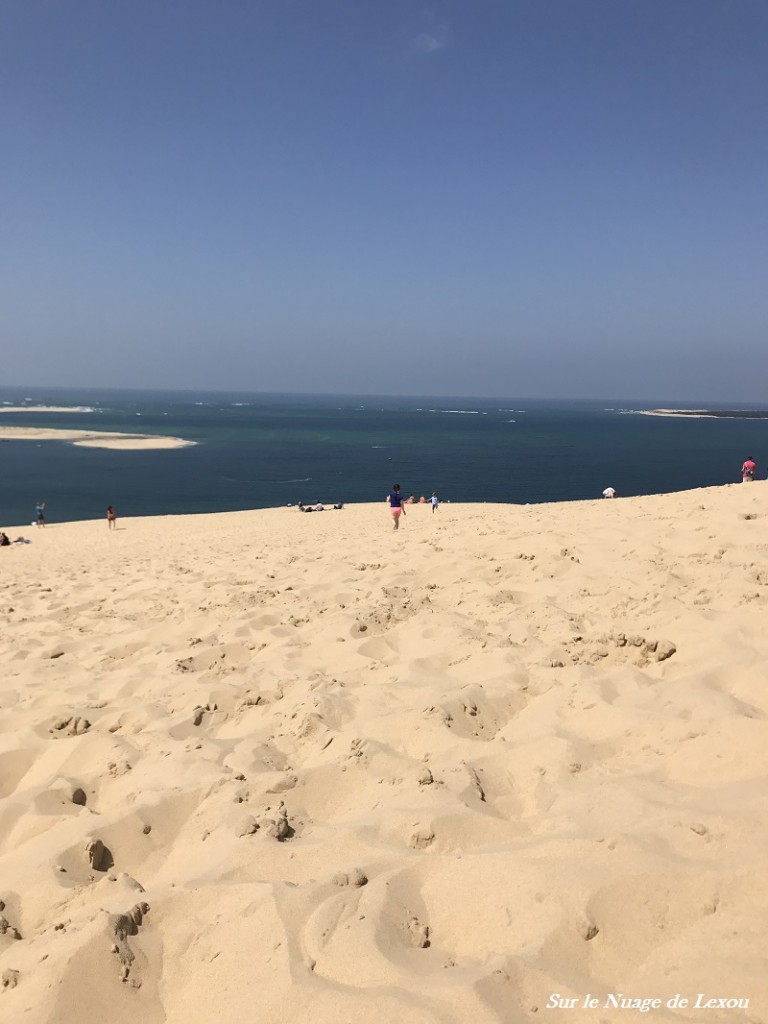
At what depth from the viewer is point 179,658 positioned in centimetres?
529

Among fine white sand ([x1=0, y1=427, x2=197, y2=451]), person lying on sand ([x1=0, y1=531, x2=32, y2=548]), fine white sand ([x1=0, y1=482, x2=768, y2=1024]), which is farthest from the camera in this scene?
fine white sand ([x1=0, y1=427, x2=197, y2=451])

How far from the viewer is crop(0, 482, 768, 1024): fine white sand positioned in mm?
2037

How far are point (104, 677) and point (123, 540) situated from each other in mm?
18367

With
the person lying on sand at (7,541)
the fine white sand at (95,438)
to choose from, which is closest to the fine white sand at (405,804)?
the person lying on sand at (7,541)

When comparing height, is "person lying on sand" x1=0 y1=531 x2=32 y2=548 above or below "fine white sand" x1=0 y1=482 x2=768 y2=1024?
below

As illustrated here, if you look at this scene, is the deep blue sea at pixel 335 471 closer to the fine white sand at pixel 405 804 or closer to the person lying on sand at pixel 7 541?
the person lying on sand at pixel 7 541

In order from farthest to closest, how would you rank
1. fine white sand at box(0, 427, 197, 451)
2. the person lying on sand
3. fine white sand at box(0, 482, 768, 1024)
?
fine white sand at box(0, 427, 197, 451), the person lying on sand, fine white sand at box(0, 482, 768, 1024)

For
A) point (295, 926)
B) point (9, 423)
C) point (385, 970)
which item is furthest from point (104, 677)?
point (9, 423)

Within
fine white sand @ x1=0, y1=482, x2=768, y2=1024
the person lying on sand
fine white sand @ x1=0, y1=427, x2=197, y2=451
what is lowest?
the person lying on sand

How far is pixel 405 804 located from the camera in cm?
297

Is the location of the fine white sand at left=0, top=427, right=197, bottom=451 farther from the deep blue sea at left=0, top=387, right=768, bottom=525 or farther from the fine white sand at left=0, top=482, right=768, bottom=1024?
the fine white sand at left=0, top=482, right=768, bottom=1024

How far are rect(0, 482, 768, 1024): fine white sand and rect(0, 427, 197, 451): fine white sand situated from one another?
65685 mm

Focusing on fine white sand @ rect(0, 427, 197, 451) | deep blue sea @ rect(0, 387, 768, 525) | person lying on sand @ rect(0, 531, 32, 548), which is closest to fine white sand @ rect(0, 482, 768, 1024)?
person lying on sand @ rect(0, 531, 32, 548)

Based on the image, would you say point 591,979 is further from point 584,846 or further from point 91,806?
point 91,806
